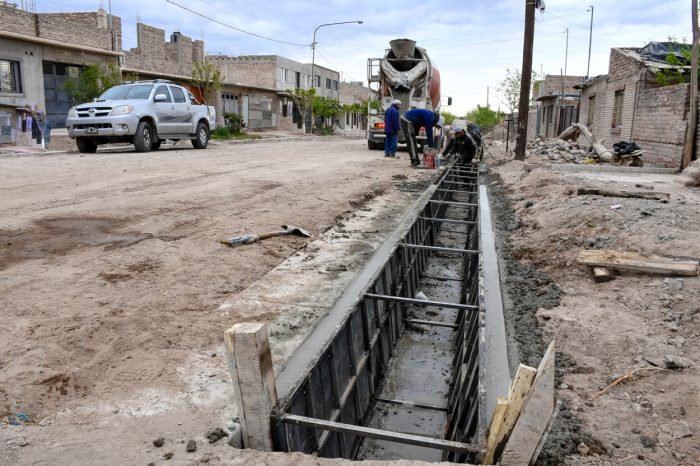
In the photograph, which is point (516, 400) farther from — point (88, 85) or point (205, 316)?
point (88, 85)

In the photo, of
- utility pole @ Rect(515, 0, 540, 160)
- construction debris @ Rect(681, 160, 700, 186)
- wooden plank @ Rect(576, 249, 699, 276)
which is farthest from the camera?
utility pole @ Rect(515, 0, 540, 160)

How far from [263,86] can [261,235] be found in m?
42.1

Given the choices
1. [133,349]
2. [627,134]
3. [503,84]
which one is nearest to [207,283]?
[133,349]

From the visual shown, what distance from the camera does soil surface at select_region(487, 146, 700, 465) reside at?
290 centimetres

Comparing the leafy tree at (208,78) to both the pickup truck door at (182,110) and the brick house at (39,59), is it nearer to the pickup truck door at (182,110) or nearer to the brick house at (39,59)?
the brick house at (39,59)

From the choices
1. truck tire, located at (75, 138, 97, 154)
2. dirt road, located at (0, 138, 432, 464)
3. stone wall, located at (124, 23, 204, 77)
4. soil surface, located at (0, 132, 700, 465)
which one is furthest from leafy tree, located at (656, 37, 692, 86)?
stone wall, located at (124, 23, 204, 77)

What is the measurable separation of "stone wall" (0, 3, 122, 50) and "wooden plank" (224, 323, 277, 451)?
21.7m

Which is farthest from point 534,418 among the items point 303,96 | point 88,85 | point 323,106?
point 323,106

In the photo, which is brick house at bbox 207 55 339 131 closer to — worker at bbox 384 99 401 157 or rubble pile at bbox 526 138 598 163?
worker at bbox 384 99 401 157

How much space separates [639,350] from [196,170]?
988 centimetres

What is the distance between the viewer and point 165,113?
16.0 metres

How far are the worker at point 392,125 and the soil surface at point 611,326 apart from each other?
8.63 metres

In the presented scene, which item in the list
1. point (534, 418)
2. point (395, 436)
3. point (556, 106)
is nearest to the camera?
point (534, 418)

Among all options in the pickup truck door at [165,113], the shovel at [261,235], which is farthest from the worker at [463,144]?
the shovel at [261,235]
